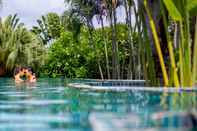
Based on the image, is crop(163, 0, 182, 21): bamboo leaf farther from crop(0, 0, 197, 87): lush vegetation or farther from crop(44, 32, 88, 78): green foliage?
crop(44, 32, 88, 78): green foliage

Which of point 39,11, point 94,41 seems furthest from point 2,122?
point 39,11

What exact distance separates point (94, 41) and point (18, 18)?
8.18 metres

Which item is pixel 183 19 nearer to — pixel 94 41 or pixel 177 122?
pixel 177 122

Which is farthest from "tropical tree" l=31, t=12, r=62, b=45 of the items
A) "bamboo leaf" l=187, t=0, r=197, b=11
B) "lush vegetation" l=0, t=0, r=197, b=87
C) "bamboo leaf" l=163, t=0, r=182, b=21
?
"bamboo leaf" l=163, t=0, r=182, b=21

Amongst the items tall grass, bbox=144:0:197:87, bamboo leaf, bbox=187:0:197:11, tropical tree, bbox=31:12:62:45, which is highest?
tropical tree, bbox=31:12:62:45

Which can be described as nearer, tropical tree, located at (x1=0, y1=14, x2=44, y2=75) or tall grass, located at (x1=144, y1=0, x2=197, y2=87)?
tall grass, located at (x1=144, y1=0, x2=197, y2=87)

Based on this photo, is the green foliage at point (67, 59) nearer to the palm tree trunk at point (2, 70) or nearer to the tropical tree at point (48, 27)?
the palm tree trunk at point (2, 70)

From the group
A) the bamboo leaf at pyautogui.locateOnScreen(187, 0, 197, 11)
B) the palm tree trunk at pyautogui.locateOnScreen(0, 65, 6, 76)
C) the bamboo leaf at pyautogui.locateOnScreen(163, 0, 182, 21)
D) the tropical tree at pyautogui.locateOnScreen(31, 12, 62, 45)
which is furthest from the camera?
the tropical tree at pyautogui.locateOnScreen(31, 12, 62, 45)

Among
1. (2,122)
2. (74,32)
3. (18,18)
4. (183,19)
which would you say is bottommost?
(2,122)

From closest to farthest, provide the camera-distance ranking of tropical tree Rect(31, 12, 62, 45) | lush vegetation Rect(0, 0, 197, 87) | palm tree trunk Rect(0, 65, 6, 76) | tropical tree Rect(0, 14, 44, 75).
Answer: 1. lush vegetation Rect(0, 0, 197, 87)
2. tropical tree Rect(0, 14, 44, 75)
3. palm tree trunk Rect(0, 65, 6, 76)
4. tropical tree Rect(31, 12, 62, 45)

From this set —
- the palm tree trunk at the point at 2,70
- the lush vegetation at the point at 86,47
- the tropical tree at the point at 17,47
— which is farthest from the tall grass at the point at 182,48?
the palm tree trunk at the point at 2,70

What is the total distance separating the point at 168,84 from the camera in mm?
8672

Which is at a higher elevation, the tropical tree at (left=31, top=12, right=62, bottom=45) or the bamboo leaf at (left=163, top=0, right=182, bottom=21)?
the tropical tree at (left=31, top=12, right=62, bottom=45)

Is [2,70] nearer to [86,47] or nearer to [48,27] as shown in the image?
[86,47]
